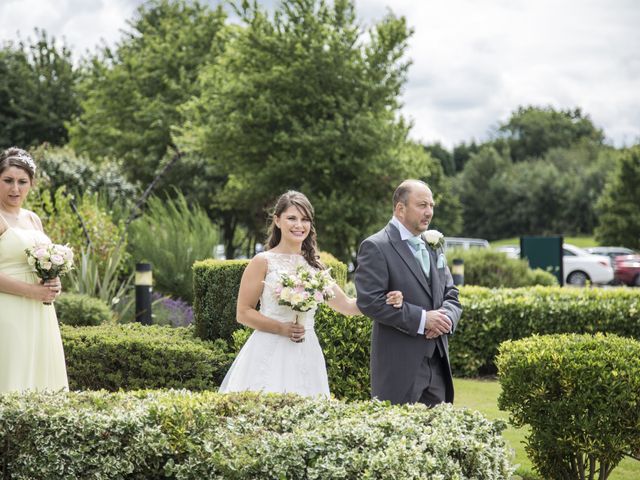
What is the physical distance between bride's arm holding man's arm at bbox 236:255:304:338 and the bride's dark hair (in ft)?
0.92

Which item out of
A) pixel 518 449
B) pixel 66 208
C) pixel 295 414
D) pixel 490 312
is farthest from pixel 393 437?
pixel 66 208

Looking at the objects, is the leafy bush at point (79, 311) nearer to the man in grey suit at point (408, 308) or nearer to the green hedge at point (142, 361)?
the green hedge at point (142, 361)

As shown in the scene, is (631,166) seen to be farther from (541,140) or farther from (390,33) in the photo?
(541,140)

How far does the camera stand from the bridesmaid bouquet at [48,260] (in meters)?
5.97

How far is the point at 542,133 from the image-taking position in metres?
95.8

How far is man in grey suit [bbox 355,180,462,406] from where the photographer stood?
17.1ft

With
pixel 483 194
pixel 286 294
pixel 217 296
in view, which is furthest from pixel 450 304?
pixel 483 194

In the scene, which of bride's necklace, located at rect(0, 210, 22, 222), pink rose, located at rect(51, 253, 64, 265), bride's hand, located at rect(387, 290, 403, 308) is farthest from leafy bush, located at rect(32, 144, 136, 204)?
bride's hand, located at rect(387, 290, 403, 308)

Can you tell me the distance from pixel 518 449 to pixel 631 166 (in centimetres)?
3951

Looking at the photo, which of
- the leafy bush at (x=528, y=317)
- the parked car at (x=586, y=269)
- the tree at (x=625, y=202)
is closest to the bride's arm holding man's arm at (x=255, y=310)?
the leafy bush at (x=528, y=317)

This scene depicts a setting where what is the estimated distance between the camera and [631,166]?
44.1m

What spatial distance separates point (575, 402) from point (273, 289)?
217cm

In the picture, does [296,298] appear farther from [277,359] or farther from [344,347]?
[344,347]

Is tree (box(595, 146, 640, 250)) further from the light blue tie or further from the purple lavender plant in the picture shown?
the light blue tie
